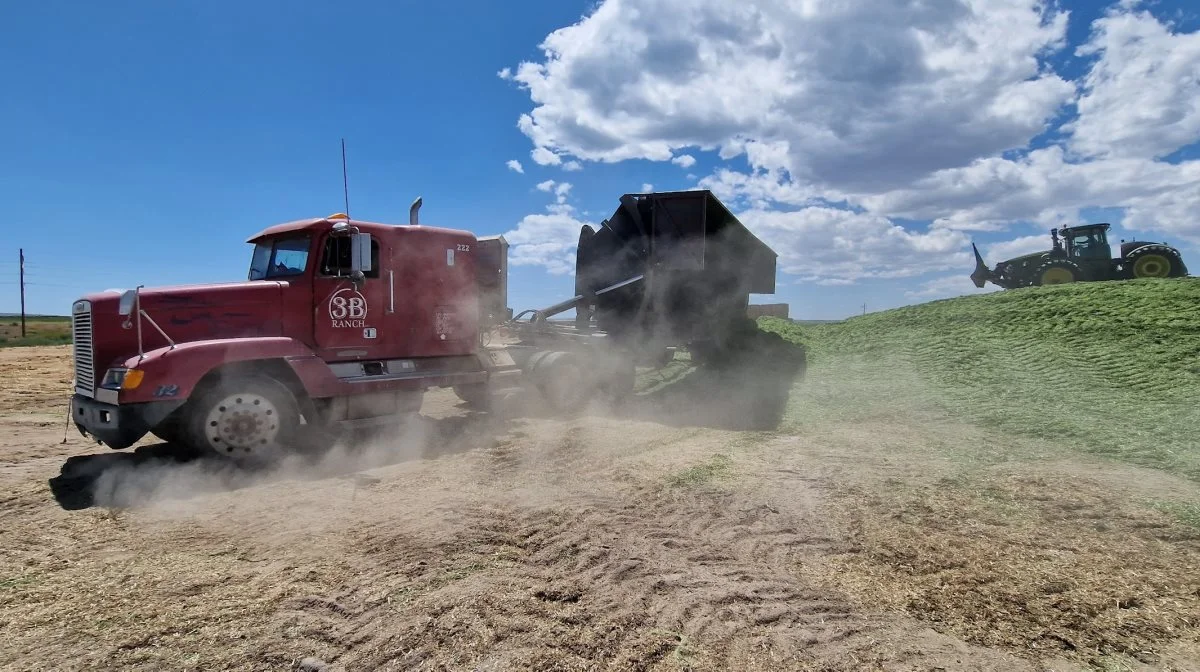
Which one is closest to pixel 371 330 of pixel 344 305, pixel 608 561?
pixel 344 305

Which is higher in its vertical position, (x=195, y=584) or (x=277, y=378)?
(x=277, y=378)

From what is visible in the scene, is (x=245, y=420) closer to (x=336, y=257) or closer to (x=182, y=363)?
(x=182, y=363)

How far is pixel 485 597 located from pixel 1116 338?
930 centimetres

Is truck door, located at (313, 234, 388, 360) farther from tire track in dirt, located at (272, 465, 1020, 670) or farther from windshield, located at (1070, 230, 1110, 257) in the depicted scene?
windshield, located at (1070, 230, 1110, 257)

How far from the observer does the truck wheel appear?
616 cm

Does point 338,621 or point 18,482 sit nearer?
point 338,621

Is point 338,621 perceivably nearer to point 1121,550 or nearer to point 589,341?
point 1121,550

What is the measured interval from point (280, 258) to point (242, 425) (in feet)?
6.89

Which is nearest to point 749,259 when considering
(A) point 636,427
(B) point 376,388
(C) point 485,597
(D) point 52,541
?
(A) point 636,427

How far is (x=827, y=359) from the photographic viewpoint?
435 inches

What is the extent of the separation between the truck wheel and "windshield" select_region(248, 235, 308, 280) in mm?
1413

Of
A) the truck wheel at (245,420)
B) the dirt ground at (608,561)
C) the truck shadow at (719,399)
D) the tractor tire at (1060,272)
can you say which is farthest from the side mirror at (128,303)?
the tractor tire at (1060,272)

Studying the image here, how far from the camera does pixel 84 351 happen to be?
6.47 metres

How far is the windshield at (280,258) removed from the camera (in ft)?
23.7
